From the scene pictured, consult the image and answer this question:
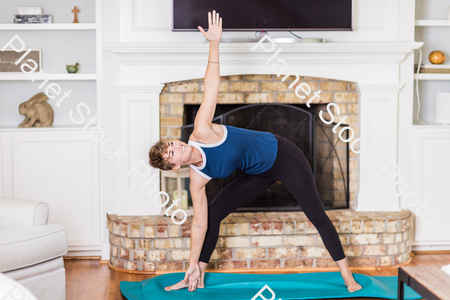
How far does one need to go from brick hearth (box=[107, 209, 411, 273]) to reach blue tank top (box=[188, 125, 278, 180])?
2.12 feet

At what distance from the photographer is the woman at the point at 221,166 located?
2.17 metres

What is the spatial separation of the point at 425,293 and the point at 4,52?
118 inches

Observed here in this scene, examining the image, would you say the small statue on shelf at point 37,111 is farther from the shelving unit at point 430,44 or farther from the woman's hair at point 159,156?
the shelving unit at point 430,44

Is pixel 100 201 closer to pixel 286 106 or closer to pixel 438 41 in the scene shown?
pixel 286 106

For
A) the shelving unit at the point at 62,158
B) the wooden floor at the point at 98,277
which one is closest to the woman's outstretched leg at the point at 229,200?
the wooden floor at the point at 98,277

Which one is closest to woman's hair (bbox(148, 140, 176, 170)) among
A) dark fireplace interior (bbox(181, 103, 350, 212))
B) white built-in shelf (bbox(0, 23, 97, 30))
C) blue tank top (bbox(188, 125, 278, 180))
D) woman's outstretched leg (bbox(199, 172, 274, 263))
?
blue tank top (bbox(188, 125, 278, 180))

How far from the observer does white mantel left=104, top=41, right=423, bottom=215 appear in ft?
9.71

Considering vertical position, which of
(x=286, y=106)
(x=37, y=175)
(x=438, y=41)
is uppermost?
(x=438, y=41)

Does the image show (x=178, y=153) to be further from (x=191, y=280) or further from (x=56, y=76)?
(x=56, y=76)

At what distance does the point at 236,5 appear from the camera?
293 centimetres

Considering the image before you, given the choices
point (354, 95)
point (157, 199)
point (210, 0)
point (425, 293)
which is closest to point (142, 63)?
point (210, 0)

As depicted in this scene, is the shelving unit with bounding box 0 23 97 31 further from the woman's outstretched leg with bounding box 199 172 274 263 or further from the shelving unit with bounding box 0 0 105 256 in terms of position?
the woman's outstretched leg with bounding box 199 172 274 263

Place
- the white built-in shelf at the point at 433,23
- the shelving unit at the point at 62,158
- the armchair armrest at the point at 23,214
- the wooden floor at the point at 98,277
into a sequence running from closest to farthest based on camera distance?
the armchair armrest at the point at 23,214, the wooden floor at the point at 98,277, the shelving unit at the point at 62,158, the white built-in shelf at the point at 433,23

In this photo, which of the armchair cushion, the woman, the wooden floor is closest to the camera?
the armchair cushion
